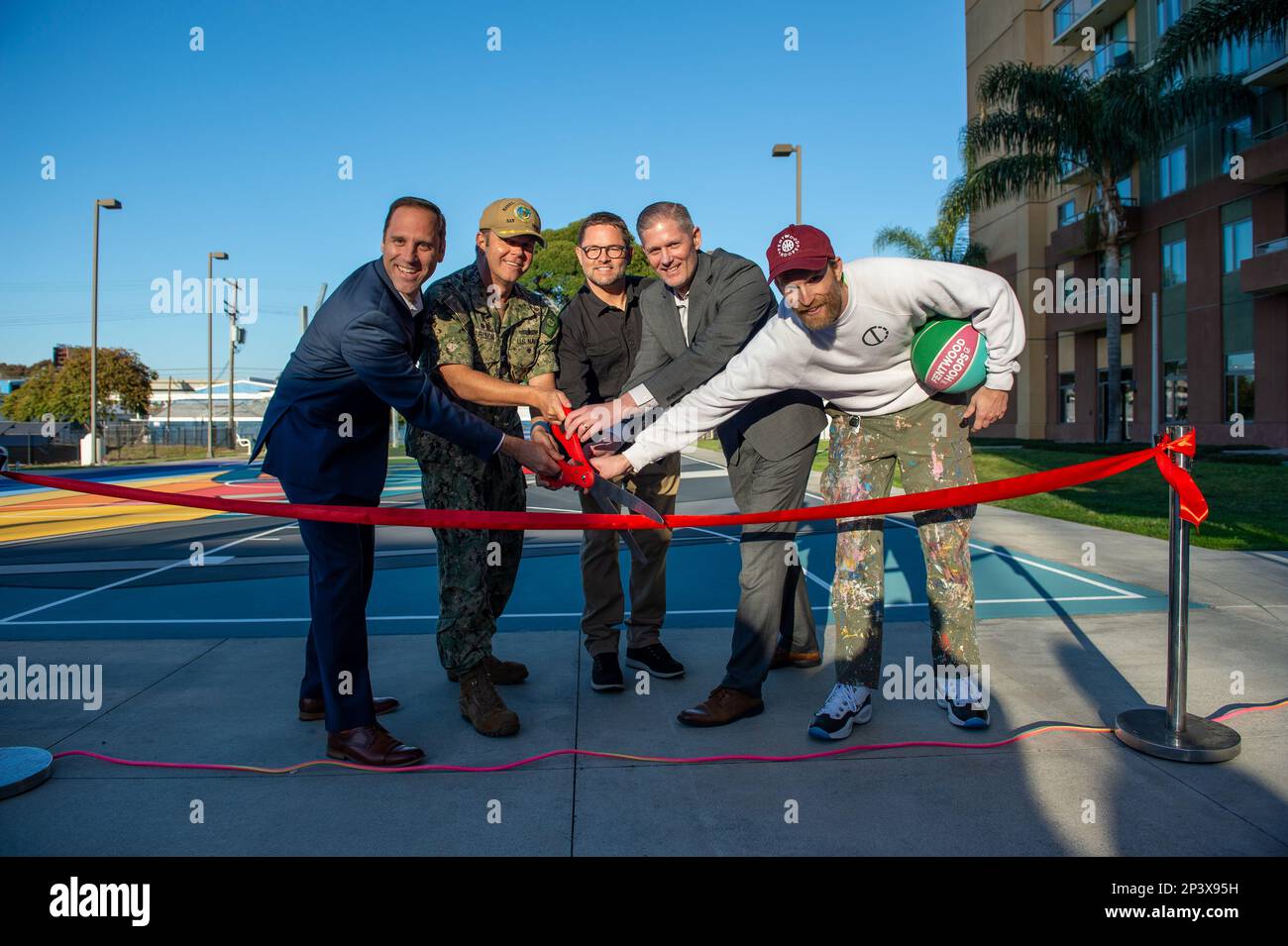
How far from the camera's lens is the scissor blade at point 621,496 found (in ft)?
12.7

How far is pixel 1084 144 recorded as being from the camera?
24.1m

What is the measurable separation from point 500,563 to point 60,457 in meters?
36.7

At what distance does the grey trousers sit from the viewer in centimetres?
369

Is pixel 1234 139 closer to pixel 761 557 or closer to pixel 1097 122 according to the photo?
pixel 1097 122

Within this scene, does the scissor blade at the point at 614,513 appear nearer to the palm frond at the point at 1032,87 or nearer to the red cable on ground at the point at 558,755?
the red cable on ground at the point at 558,755

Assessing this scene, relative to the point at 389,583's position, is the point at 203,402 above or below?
above

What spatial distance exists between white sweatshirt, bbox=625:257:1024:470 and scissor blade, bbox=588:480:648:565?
44 cm

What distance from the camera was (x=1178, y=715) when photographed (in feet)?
10.6

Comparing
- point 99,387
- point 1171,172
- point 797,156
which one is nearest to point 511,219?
point 797,156

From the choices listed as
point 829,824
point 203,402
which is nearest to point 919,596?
point 829,824
